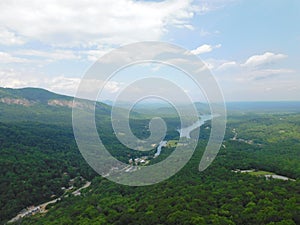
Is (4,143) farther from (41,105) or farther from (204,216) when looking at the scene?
(41,105)

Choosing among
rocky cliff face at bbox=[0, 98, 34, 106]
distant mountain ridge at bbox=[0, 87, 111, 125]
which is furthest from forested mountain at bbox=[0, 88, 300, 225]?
rocky cliff face at bbox=[0, 98, 34, 106]

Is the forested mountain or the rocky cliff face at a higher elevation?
the rocky cliff face

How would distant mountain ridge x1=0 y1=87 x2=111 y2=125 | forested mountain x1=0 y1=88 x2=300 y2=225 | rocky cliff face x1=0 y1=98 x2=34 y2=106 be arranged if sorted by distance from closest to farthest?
forested mountain x1=0 y1=88 x2=300 y2=225 → distant mountain ridge x1=0 y1=87 x2=111 y2=125 → rocky cliff face x1=0 y1=98 x2=34 y2=106

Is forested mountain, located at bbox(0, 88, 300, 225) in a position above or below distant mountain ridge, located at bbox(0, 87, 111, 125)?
below

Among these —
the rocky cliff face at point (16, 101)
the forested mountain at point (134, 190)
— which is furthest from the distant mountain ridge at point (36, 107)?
the forested mountain at point (134, 190)

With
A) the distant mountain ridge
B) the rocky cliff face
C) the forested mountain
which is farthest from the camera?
the rocky cliff face

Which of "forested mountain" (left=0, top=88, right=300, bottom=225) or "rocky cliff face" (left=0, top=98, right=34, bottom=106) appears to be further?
"rocky cliff face" (left=0, top=98, right=34, bottom=106)

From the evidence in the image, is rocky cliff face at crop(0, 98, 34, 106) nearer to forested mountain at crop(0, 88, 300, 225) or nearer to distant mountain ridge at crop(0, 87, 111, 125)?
distant mountain ridge at crop(0, 87, 111, 125)

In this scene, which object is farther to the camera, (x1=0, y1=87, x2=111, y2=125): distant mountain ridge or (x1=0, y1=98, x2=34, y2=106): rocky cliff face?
(x1=0, y1=98, x2=34, y2=106): rocky cliff face

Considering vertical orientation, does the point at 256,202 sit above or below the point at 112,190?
above

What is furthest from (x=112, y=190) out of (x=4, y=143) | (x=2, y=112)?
(x=2, y=112)

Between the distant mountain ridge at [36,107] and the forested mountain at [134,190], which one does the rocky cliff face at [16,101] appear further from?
the forested mountain at [134,190]
